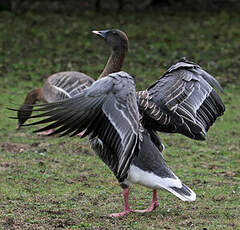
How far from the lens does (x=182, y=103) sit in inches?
244

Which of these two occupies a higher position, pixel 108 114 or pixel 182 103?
pixel 108 114

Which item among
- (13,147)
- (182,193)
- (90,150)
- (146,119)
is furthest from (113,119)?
(13,147)

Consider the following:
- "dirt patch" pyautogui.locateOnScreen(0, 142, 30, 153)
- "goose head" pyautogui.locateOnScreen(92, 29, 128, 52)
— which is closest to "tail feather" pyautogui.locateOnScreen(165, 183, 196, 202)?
"goose head" pyautogui.locateOnScreen(92, 29, 128, 52)

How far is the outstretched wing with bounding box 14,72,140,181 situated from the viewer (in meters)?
5.44

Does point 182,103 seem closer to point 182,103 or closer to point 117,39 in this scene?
point 182,103

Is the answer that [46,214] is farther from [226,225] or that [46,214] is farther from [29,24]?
[29,24]

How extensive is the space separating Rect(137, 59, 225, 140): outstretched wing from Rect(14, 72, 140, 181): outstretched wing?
1.68ft

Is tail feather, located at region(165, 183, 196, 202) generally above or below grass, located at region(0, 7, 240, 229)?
above

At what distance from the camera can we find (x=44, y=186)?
745cm

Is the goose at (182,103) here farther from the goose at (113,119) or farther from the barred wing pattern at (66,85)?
the barred wing pattern at (66,85)

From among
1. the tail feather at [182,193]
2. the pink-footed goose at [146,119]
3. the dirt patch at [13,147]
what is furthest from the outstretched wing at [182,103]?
the dirt patch at [13,147]

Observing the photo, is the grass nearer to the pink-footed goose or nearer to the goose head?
the pink-footed goose

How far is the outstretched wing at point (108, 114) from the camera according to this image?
214 inches

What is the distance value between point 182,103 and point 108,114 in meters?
1.01
